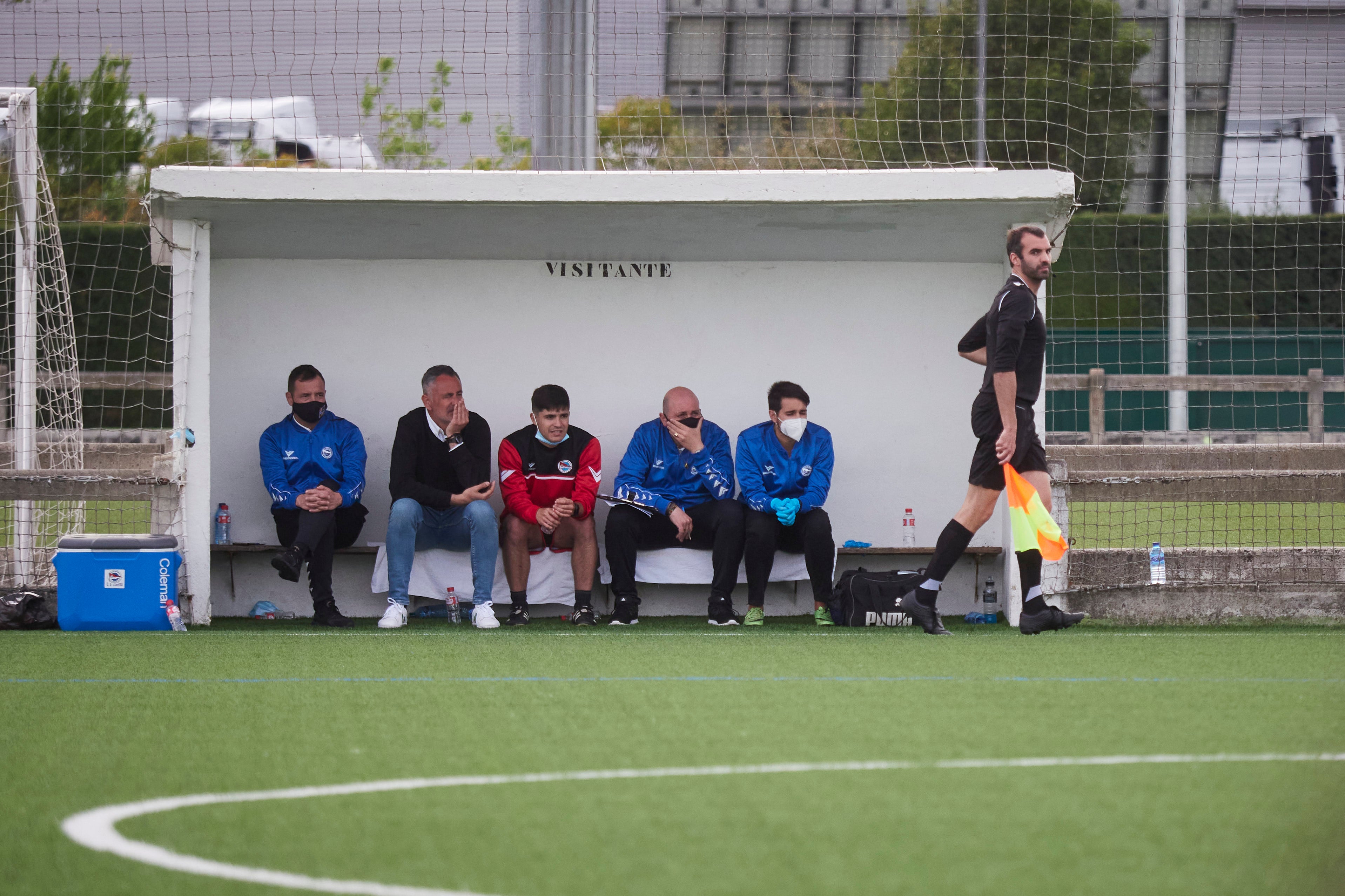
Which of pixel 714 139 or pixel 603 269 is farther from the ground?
pixel 714 139

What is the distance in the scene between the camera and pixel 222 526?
27.9ft

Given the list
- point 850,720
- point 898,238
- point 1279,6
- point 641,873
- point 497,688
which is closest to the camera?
point 641,873

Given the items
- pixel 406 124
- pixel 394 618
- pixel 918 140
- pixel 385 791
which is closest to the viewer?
pixel 385 791

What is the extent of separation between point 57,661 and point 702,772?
11.7ft

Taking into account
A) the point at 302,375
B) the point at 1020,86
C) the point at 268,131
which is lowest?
the point at 302,375

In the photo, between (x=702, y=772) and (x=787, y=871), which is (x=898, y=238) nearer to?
(x=702, y=772)

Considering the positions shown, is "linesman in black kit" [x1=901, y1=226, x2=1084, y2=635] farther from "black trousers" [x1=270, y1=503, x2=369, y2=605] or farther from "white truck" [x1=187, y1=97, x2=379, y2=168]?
"white truck" [x1=187, y1=97, x2=379, y2=168]

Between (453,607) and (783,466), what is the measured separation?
6.40ft

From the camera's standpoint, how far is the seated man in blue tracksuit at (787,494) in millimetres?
7992

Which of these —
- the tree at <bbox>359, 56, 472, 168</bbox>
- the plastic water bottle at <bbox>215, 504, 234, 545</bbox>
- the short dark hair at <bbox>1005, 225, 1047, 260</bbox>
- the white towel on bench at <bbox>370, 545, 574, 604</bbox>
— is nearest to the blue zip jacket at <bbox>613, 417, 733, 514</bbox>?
the white towel on bench at <bbox>370, 545, 574, 604</bbox>

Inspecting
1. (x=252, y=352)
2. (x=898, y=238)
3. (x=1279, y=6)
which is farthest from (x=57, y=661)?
(x=1279, y=6)

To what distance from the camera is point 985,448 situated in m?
6.92

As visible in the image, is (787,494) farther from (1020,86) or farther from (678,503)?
(1020,86)

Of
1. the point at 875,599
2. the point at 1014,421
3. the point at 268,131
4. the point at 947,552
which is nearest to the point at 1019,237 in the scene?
the point at 1014,421
